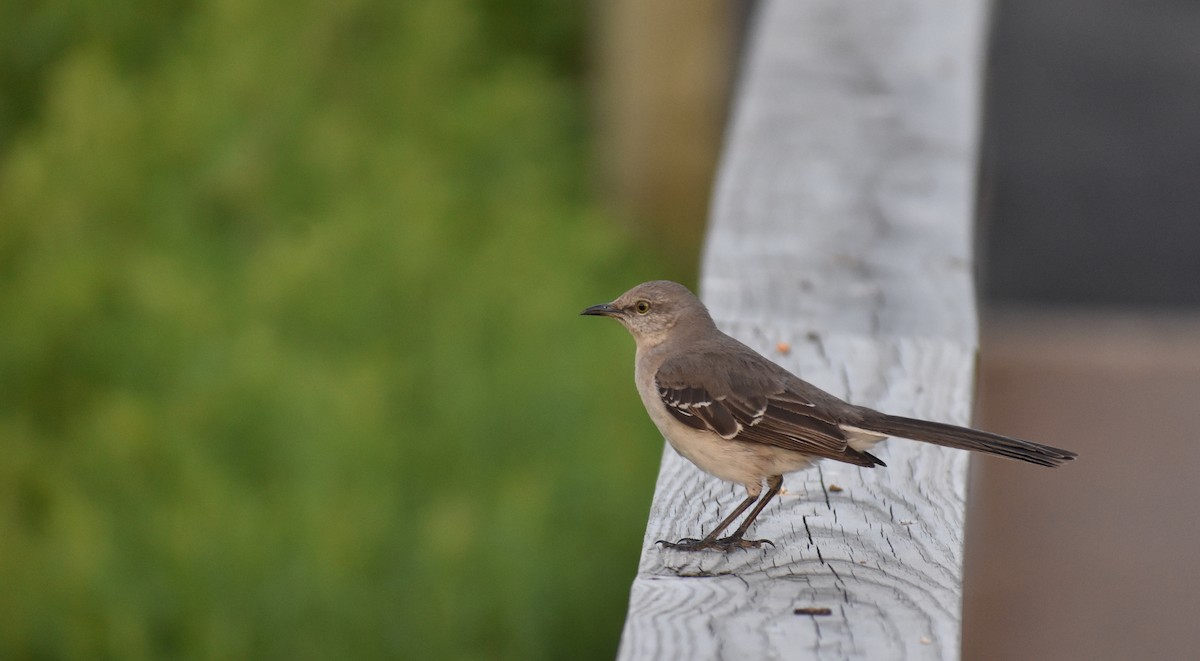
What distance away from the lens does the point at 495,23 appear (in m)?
10.2

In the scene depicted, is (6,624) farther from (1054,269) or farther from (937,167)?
(1054,269)

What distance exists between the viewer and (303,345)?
22.8ft

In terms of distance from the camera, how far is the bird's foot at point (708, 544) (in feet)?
8.13

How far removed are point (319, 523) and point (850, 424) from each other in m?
2.93

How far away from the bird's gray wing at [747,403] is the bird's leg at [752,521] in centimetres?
8

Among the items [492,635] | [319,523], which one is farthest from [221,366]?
[492,635]

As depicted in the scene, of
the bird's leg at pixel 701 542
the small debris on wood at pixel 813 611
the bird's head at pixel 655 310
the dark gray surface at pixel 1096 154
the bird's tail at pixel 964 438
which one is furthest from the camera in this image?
the dark gray surface at pixel 1096 154

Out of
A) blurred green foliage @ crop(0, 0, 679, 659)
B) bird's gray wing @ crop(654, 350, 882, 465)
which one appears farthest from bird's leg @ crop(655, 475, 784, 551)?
blurred green foliage @ crop(0, 0, 679, 659)

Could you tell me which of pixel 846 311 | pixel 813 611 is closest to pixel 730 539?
pixel 813 611

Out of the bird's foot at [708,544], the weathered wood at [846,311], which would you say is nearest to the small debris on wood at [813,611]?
the weathered wood at [846,311]

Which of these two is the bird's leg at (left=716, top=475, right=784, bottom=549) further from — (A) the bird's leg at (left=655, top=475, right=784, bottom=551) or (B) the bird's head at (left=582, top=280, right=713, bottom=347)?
(B) the bird's head at (left=582, top=280, right=713, bottom=347)

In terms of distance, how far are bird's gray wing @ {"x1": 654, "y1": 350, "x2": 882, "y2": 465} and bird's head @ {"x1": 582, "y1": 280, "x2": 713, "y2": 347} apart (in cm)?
29

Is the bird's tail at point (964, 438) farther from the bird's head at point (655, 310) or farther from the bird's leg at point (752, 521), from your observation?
the bird's head at point (655, 310)

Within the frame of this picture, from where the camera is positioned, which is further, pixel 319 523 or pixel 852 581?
pixel 319 523
